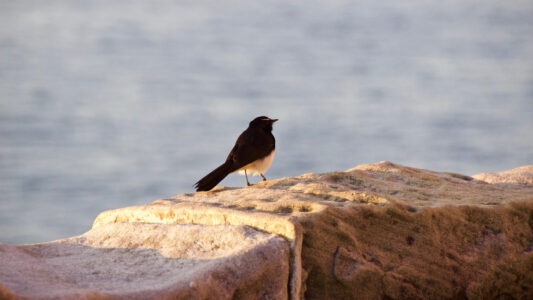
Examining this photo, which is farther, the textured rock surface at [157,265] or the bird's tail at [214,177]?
the bird's tail at [214,177]

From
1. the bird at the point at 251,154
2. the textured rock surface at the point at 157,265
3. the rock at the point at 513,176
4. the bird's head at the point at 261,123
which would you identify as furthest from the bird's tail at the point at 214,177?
the rock at the point at 513,176

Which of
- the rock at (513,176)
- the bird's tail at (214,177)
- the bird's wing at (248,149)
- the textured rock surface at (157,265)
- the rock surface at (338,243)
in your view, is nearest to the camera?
the textured rock surface at (157,265)

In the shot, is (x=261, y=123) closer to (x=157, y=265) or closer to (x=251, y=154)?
(x=251, y=154)

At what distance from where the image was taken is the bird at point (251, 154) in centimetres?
634

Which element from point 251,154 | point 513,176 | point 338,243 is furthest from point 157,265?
point 513,176

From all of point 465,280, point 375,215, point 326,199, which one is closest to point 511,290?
point 465,280

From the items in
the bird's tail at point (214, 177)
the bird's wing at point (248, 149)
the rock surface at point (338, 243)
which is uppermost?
the bird's wing at point (248, 149)

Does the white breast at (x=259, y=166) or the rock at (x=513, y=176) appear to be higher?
the white breast at (x=259, y=166)

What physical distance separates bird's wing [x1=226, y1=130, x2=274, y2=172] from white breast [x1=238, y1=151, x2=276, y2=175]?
0.19ft

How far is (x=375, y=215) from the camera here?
4.52m

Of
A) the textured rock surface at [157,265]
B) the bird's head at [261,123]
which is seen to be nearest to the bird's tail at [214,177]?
the bird's head at [261,123]

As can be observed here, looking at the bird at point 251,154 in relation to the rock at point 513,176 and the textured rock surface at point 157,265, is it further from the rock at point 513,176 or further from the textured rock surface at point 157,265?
the rock at point 513,176

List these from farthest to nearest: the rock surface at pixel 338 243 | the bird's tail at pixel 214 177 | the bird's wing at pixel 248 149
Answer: the bird's wing at pixel 248 149 < the bird's tail at pixel 214 177 < the rock surface at pixel 338 243

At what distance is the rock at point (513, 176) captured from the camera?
6895mm
